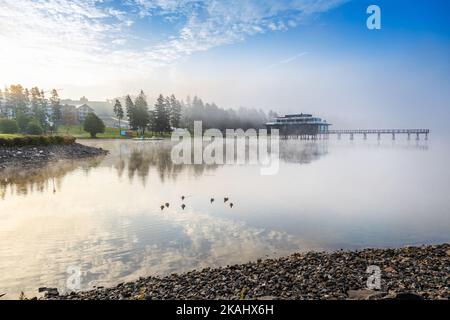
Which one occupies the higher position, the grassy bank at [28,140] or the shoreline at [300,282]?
the grassy bank at [28,140]

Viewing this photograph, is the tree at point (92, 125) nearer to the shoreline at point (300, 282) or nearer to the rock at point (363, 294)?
the shoreline at point (300, 282)

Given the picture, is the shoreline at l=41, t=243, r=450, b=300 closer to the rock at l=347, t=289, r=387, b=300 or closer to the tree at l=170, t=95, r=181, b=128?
the rock at l=347, t=289, r=387, b=300

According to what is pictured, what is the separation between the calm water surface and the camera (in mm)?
11367

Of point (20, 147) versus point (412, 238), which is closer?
point (412, 238)

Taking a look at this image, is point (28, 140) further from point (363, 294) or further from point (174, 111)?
point (174, 111)

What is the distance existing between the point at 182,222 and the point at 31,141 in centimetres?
3908

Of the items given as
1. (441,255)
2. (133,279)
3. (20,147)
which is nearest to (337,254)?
(441,255)

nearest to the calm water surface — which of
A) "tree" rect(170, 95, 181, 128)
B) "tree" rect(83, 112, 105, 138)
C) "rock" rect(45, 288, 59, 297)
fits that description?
"rock" rect(45, 288, 59, 297)

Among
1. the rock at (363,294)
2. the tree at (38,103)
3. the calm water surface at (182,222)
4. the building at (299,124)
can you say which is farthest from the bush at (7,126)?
the building at (299,124)

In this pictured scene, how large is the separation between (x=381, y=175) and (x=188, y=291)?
33768 millimetres

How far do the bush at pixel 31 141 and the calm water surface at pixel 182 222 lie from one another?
539 inches

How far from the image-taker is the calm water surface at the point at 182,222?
448 inches

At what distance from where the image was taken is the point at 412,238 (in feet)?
47.4
